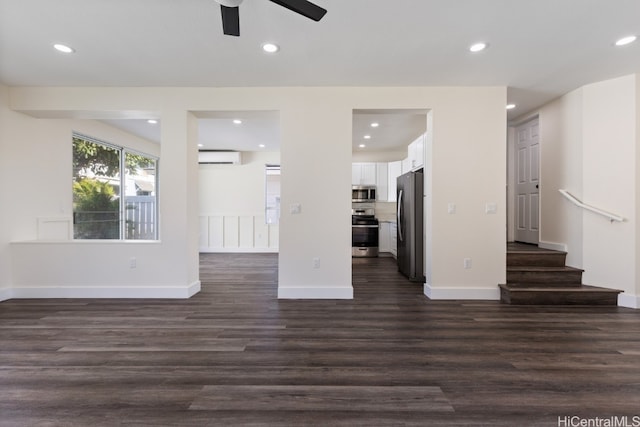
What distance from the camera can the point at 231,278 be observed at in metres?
4.45

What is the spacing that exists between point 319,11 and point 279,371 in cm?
241

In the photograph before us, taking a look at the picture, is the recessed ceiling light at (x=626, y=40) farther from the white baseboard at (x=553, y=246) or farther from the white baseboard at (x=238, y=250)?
the white baseboard at (x=238, y=250)

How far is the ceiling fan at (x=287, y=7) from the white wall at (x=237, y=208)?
5.15 metres

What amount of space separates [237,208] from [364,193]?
3200 mm

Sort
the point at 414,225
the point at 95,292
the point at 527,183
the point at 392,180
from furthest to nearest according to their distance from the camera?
1. the point at 392,180
2. the point at 527,183
3. the point at 414,225
4. the point at 95,292

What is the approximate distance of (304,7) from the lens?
182 centimetres

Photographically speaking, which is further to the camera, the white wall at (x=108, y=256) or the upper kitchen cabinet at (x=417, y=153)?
the upper kitchen cabinet at (x=417, y=153)

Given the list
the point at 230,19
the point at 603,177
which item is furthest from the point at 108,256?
the point at 603,177

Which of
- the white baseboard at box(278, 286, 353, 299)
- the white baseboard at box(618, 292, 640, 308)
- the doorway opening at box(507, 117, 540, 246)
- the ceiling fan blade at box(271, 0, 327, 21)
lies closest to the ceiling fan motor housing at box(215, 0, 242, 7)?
the ceiling fan blade at box(271, 0, 327, 21)

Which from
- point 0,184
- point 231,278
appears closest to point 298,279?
point 231,278

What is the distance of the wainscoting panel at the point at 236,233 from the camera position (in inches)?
279

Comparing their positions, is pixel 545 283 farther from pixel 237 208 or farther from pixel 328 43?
pixel 237 208

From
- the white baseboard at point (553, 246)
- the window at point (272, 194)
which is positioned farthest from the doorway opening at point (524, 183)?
the window at point (272, 194)

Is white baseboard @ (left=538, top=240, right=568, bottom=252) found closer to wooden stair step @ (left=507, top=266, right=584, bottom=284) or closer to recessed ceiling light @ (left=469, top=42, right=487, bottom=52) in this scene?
wooden stair step @ (left=507, top=266, right=584, bottom=284)
